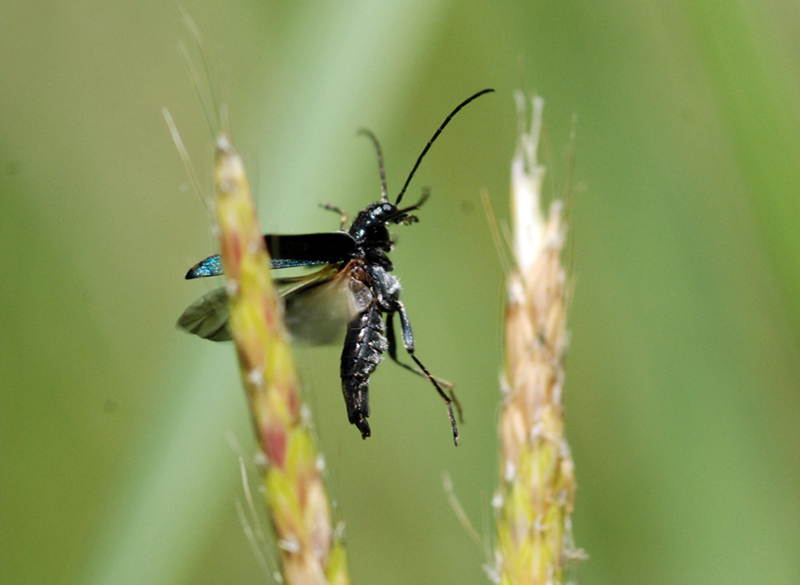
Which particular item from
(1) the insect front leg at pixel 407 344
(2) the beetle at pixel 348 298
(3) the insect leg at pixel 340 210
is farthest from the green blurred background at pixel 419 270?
(1) the insect front leg at pixel 407 344

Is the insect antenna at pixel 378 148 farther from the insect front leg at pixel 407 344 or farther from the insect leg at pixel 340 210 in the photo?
the insect front leg at pixel 407 344

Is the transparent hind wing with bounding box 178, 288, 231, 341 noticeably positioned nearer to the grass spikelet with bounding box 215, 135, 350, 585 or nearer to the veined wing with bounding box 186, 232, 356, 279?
the veined wing with bounding box 186, 232, 356, 279

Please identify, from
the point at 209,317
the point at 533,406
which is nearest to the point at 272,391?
the point at 533,406

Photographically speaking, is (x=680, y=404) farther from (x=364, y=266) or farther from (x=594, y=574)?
(x=364, y=266)

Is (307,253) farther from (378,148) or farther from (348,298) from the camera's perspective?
(378,148)

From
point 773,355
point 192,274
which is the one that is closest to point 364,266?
point 192,274

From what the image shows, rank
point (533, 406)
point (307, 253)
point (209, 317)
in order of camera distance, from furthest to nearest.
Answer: point (307, 253), point (209, 317), point (533, 406)
